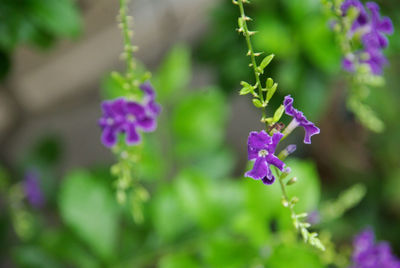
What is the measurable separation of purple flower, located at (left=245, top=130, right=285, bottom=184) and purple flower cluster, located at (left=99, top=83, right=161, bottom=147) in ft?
0.96

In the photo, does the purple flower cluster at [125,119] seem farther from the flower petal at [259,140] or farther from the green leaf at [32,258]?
the green leaf at [32,258]

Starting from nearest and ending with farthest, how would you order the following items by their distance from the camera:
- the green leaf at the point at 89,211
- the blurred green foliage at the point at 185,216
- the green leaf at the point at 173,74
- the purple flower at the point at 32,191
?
the blurred green foliage at the point at 185,216, the green leaf at the point at 89,211, the green leaf at the point at 173,74, the purple flower at the point at 32,191

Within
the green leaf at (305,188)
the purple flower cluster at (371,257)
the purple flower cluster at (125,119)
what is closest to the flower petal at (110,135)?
the purple flower cluster at (125,119)

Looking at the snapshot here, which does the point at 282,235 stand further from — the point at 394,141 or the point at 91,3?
the point at 91,3

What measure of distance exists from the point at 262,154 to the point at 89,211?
0.89 meters

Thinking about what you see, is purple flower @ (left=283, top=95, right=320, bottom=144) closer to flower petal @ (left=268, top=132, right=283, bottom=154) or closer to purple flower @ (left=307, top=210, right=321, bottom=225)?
flower petal @ (left=268, top=132, right=283, bottom=154)

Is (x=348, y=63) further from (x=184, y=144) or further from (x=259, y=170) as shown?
(x=184, y=144)

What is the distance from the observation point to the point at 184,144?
162cm

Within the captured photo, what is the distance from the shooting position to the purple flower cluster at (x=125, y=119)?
902 millimetres

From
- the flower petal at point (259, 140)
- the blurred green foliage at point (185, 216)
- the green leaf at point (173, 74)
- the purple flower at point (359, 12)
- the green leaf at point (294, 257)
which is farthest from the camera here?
the green leaf at point (173, 74)

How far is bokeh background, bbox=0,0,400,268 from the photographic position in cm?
131

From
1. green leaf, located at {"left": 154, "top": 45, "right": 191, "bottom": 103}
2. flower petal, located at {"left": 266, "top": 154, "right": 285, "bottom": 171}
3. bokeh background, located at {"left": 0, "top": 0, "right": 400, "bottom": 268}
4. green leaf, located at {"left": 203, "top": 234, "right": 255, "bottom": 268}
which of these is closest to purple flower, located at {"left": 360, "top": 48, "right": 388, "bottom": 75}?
bokeh background, located at {"left": 0, "top": 0, "right": 400, "bottom": 268}

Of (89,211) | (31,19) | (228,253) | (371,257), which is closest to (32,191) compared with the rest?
(89,211)

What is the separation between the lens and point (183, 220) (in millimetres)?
1499
